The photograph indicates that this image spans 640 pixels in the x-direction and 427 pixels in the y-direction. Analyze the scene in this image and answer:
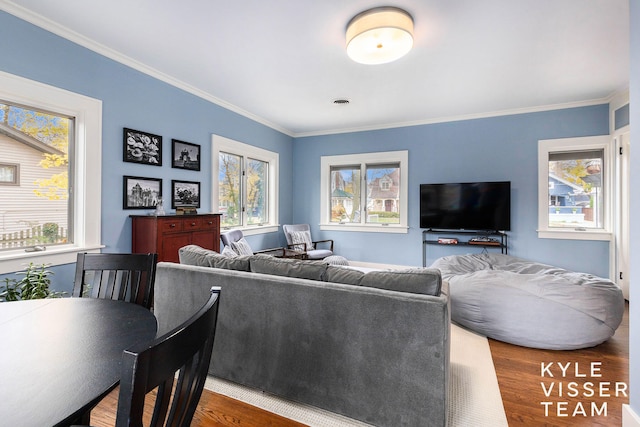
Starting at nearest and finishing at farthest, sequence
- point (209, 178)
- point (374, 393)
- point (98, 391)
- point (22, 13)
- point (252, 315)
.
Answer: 1. point (98, 391)
2. point (374, 393)
3. point (252, 315)
4. point (22, 13)
5. point (209, 178)

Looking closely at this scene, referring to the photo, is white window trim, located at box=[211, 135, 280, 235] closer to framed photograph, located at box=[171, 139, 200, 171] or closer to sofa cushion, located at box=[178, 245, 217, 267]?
framed photograph, located at box=[171, 139, 200, 171]

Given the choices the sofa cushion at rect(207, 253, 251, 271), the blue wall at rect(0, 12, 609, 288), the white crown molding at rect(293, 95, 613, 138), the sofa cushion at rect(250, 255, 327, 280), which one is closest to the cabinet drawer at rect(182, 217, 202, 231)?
the blue wall at rect(0, 12, 609, 288)

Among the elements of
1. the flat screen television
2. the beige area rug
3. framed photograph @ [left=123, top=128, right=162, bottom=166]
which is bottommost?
the beige area rug

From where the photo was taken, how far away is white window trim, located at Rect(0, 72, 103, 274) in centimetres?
262

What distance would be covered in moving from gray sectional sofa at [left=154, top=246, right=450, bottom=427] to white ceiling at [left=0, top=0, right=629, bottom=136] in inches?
77.5

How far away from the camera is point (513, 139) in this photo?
471 centimetres

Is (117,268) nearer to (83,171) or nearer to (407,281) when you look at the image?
(407,281)

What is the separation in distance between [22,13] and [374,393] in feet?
12.1

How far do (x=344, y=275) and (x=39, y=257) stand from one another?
257 cm

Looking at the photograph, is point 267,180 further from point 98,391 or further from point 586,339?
point 98,391

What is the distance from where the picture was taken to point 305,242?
5480mm

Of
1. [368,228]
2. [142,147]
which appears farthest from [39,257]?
[368,228]

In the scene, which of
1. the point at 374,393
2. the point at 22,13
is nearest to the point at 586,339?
the point at 374,393

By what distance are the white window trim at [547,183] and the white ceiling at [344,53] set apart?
56 cm
